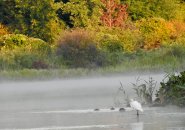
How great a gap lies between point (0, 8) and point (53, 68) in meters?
12.2

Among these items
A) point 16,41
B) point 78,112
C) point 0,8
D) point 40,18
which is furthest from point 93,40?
point 78,112

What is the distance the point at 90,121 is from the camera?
1261 cm

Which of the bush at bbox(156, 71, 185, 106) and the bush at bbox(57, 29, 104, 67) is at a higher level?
the bush at bbox(57, 29, 104, 67)

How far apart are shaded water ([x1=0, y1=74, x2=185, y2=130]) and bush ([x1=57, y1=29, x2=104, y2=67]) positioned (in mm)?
7518

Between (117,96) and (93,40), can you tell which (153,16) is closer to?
(93,40)

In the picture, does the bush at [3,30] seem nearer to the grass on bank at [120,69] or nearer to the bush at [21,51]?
the bush at [21,51]

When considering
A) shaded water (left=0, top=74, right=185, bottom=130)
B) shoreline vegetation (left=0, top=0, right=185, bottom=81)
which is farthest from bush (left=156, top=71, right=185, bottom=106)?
shoreline vegetation (left=0, top=0, right=185, bottom=81)

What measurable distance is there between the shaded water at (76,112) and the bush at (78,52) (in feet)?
24.7

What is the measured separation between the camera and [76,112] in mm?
14477

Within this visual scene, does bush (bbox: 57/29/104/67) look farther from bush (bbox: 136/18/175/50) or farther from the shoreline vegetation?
bush (bbox: 136/18/175/50)

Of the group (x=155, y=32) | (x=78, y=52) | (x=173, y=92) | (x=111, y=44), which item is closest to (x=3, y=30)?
(x=111, y=44)

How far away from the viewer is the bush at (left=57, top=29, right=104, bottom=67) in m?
31.5

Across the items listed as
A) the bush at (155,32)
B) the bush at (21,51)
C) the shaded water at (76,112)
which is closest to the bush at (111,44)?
the bush at (155,32)

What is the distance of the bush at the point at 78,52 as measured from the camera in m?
31.5
